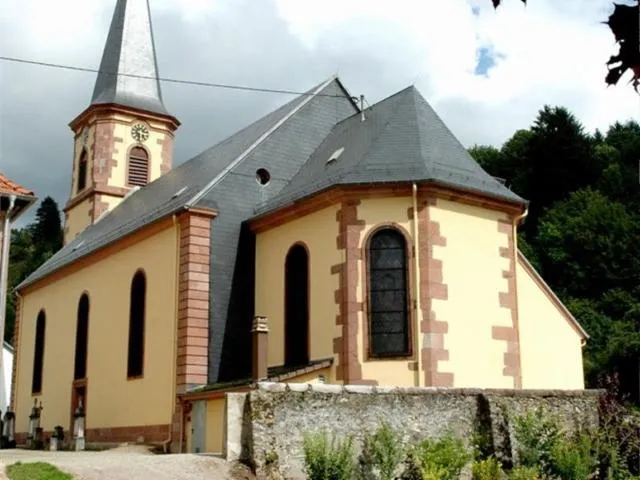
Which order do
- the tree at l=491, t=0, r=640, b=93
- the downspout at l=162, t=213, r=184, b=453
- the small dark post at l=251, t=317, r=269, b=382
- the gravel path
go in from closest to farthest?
the tree at l=491, t=0, r=640, b=93 < the gravel path < the small dark post at l=251, t=317, r=269, b=382 < the downspout at l=162, t=213, r=184, b=453

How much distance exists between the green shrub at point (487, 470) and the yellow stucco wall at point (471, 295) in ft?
15.2

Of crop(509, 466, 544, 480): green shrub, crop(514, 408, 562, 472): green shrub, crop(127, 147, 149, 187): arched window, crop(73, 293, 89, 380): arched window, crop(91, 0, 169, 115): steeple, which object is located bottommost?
crop(509, 466, 544, 480): green shrub

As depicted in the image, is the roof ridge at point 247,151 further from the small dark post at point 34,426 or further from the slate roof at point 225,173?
the small dark post at point 34,426

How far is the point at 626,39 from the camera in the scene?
266 cm

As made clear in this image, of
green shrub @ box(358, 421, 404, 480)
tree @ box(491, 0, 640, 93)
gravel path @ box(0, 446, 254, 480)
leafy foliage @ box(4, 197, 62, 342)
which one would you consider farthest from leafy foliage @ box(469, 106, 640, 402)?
leafy foliage @ box(4, 197, 62, 342)

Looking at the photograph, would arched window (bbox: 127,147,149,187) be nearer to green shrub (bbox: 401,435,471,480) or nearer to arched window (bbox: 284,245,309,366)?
arched window (bbox: 284,245,309,366)

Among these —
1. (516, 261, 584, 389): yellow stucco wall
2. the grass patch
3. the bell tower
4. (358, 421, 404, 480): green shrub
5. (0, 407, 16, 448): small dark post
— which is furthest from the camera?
the bell tower

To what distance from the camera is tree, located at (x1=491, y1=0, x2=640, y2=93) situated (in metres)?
2.66

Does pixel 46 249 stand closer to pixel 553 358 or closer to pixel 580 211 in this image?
pixel 580 211

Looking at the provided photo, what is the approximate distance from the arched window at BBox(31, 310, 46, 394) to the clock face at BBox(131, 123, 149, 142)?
8.21m

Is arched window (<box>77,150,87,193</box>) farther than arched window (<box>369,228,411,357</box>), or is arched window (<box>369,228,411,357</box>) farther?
arched window (<box>77,150,87,193</box>)

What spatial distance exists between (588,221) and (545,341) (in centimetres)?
2113

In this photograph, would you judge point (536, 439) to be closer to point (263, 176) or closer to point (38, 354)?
point (263, 176)

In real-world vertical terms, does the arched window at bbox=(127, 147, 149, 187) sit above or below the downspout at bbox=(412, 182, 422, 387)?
above
